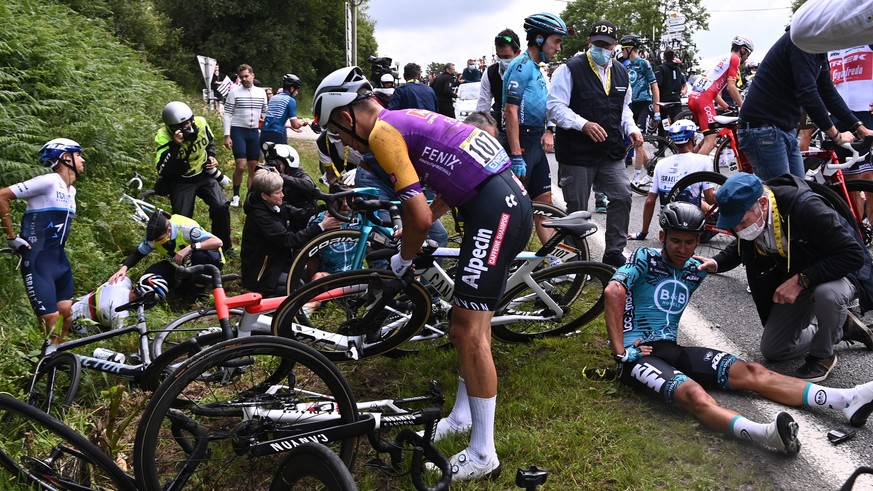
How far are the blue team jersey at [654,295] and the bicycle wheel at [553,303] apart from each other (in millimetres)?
539

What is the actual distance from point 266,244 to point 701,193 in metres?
4.25

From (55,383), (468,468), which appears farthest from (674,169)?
(55,383)

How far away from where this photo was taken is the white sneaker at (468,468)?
136 inches

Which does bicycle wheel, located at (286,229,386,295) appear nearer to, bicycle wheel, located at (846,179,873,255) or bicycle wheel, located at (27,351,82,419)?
bicycle wheel, located at (27,351,82,419)

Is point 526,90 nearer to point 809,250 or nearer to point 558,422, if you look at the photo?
point 809,250

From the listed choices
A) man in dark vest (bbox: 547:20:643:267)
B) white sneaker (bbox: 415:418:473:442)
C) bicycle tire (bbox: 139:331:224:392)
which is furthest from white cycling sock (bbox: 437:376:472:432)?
man in dark vest (bbox: 547:20:643:267)

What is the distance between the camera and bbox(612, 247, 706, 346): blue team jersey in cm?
429

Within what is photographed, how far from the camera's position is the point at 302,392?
11.4 ft

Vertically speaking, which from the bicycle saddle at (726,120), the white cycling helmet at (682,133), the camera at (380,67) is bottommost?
the white cycling helmet at (682,133)

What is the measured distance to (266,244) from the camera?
618 centimetres

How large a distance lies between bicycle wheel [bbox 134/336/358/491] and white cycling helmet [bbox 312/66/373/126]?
1279 mm

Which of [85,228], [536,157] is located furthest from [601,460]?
[85,228]

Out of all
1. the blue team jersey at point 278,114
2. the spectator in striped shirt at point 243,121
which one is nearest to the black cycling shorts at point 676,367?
the spectator in striped shirt at point 243,121

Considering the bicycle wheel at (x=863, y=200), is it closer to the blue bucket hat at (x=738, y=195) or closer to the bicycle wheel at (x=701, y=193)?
the bicycle wheel at (x=701, y=193)
